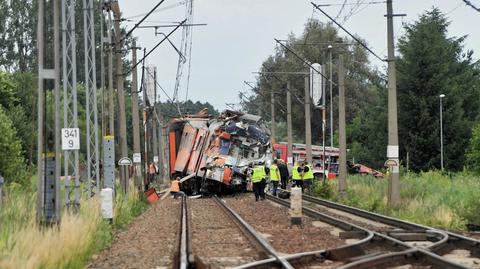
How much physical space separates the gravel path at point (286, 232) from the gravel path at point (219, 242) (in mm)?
581

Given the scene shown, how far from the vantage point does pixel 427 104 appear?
5975 cm

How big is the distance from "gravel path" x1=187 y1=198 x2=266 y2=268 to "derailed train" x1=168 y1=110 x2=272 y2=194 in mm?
10001

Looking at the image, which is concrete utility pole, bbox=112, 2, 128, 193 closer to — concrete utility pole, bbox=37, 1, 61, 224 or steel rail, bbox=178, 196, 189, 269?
steel rail, bbox=178, 196, 189, 269

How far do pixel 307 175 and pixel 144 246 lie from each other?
833 inches

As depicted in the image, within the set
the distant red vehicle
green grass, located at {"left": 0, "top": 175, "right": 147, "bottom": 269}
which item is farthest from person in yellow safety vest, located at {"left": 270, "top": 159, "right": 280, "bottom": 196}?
the distant red vehicle

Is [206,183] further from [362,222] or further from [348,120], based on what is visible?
[348,120]

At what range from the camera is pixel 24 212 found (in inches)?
651

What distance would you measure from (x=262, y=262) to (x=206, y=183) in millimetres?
26372

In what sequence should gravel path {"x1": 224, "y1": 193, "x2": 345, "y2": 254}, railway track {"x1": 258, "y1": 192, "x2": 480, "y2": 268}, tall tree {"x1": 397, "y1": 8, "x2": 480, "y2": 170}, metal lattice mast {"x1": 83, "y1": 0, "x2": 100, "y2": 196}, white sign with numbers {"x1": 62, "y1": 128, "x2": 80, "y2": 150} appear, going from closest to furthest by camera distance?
railway track {"x1": 258, "y1": 192, "x2": 480, "y2": 268} → gravel path {"x1": 224, "y1": 193, "x2": 345, "y2": 254} → white sign with numbers {"x1": 62, "y1": 128, "x2": 80, "y2": 150} → metal lattice mast {"x1": 83, "y1": 0, "x2": 100, "y2": 196} → tall tree {"x1": 397, "y1": 8, "x2": 480, "y2": 170}

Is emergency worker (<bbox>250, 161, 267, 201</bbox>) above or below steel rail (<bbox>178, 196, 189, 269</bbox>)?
above

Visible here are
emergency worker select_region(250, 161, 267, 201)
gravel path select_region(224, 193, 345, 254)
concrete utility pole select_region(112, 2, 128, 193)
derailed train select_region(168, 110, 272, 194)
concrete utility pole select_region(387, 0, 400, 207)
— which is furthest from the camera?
derailed train select_region(168, 110, 272, 194)

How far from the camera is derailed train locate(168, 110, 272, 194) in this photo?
36.9 metres

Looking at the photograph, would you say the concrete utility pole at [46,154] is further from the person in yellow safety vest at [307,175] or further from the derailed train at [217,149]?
the person in yellow safety vest at [307,175]

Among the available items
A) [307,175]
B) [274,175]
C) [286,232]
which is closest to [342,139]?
[274,175]
